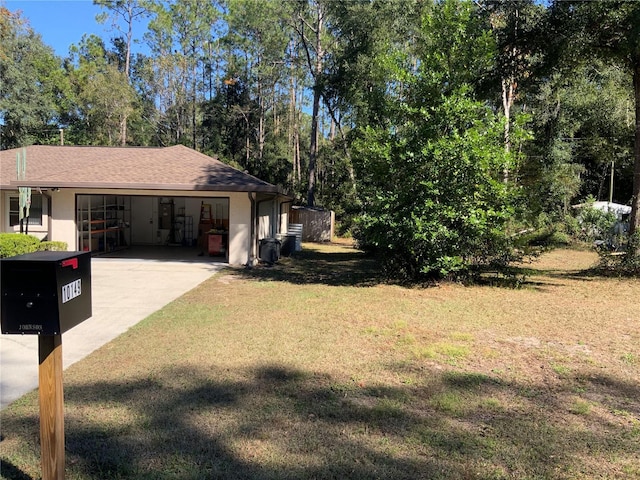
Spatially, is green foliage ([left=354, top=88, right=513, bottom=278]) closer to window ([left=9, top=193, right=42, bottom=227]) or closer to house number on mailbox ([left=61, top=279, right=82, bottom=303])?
house number on mailbox ([left=61, top=279, right=82, bottom=303])

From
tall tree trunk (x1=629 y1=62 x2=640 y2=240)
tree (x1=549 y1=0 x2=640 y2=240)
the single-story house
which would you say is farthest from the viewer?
the single-story house

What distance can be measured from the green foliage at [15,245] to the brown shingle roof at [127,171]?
6.03 ft

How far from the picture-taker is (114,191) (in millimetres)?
13773

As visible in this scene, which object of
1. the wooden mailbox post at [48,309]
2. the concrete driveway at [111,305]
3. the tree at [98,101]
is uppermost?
the tree at [98,101]

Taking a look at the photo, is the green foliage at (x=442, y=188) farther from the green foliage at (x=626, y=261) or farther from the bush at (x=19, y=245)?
the bush at (x=19, y=245)

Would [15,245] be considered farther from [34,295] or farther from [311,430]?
[34,295]

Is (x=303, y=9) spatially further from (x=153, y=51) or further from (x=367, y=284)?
(x=367, y=284)

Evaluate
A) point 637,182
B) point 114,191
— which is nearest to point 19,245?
point 114,191

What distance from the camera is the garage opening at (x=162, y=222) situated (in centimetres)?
1750

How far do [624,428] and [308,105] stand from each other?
45.1 metres

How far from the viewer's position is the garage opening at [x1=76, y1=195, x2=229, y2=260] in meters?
17.5

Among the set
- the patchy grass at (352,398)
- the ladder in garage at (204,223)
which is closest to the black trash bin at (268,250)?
the ladder in garage at (204,223)

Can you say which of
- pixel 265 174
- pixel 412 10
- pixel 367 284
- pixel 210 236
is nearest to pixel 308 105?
pixel 265 174

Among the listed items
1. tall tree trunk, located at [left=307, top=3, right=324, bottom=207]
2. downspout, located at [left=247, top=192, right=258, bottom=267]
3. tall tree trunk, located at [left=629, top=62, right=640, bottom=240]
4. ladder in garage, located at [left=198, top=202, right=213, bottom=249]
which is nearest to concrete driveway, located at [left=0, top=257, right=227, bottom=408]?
downspout, located at [left=247, top=192, right=258, bottom=267]
